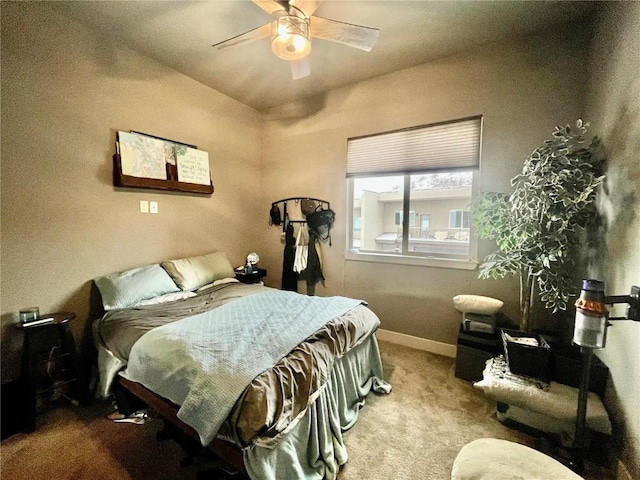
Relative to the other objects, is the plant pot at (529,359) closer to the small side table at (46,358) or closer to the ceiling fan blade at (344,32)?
the ceiling fan blade at (344,32)

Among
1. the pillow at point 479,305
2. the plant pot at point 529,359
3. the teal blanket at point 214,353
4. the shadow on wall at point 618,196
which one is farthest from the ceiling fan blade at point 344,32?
the plant pot at point 529,359

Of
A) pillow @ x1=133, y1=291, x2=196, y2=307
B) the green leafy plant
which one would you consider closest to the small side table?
pillow @ x1=133, y1=291, x2=196, y2=307

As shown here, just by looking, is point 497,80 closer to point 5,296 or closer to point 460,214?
point 460,214

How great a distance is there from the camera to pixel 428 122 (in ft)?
8.77

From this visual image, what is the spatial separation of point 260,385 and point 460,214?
2463mm

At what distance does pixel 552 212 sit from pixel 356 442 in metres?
1.89

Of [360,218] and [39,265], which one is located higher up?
[360,218]

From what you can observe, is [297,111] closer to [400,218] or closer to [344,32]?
[344,32]

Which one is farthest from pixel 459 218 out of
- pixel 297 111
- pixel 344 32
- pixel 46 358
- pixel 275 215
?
pixel 46 358

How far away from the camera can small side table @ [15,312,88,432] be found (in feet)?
5.49

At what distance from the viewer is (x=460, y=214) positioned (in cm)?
270

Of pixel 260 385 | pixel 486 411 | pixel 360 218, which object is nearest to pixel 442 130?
pixel 360 218

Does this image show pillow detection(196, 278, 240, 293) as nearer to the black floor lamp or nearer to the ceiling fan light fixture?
the ceiling fan light fixture

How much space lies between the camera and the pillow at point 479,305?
7.07ft
